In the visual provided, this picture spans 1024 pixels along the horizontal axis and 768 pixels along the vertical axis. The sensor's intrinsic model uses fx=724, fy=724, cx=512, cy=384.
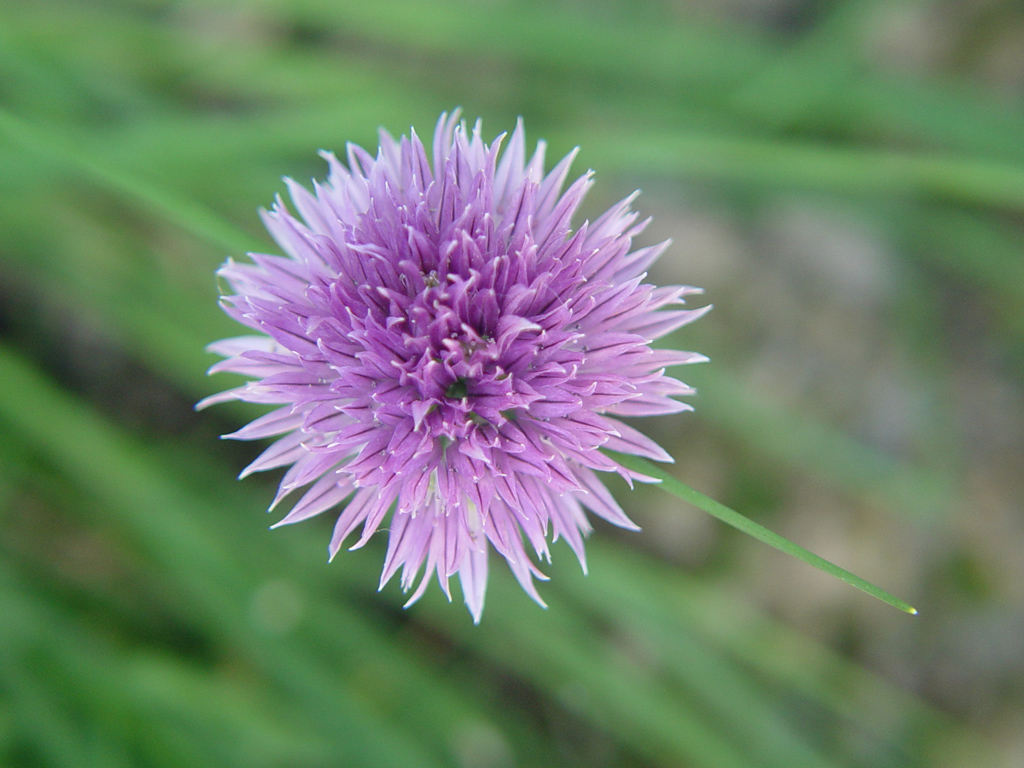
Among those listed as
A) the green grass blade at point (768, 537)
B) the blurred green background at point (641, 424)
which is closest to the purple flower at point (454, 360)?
the green grass blade at point (768, 537)

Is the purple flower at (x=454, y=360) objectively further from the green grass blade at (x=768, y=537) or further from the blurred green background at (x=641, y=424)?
the blurred green background at (x=641, y=424)

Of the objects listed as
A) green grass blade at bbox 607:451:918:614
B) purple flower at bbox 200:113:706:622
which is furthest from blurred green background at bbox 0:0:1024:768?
green grass blade at bbox 607:451:918:614

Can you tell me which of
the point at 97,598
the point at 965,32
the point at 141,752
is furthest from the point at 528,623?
the point at 965,32

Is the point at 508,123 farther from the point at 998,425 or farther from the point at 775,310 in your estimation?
the point at 998,425

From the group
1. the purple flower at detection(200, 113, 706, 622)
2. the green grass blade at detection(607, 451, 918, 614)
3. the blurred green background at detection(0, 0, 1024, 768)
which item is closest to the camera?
the green grass blade at detection(607, 451, 918, 614)

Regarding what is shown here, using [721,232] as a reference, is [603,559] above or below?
below

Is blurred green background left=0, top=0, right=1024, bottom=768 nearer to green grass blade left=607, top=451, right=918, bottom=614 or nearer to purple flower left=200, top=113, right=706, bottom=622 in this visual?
purple flower left=200, top=113, right=706, bottom=622

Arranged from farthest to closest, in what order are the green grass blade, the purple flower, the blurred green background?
the blurred green background → the purple flower → the green grass blade

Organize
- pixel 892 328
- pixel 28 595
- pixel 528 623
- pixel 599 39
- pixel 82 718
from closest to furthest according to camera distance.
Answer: pixel 82 718, pixel 28 595, pixel 528 623, pixel 599 39, pixel 892 328
